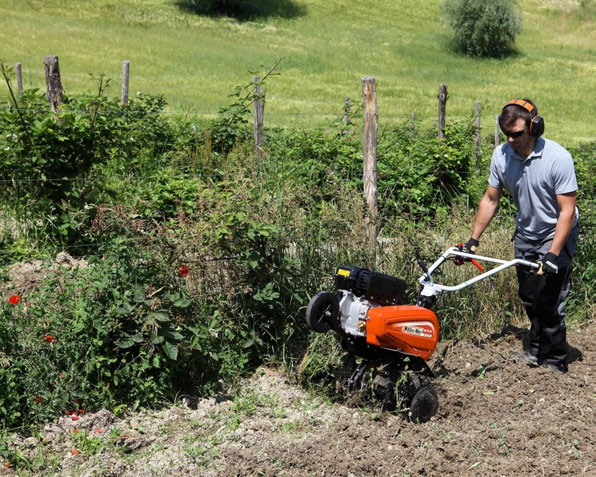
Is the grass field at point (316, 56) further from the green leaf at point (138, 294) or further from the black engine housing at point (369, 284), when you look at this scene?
the black engine housing at point (369, 284)

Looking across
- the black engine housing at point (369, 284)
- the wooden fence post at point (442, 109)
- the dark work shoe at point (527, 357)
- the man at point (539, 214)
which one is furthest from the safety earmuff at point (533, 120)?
the wooden fence post at point (442, 109)

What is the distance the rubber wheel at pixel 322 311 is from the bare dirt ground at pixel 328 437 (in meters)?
0.70

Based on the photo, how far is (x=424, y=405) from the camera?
15.7 ft

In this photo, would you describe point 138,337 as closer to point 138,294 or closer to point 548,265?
point 138,294

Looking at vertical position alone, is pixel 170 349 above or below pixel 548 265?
below

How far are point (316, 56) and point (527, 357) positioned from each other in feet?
112

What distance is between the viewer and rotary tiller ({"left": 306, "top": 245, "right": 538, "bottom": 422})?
14.9 feet

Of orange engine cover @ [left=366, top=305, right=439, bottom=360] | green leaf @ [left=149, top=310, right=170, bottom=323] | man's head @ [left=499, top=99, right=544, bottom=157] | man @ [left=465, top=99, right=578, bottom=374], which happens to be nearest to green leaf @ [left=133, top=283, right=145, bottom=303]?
green leaf @ [left=149, top=310, right=170, bottom=323]

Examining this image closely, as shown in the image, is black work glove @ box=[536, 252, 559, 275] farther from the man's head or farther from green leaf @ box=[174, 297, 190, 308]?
green leaf @ box=[174, 297, 190, 308]

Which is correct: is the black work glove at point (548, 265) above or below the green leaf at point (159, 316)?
above

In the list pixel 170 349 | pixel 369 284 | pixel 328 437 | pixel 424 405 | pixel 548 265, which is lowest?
pixel 328 437

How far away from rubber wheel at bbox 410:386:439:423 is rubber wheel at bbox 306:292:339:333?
0.77m

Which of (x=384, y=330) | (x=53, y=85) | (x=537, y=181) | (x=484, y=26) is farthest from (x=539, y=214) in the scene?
(x=484, y=26)

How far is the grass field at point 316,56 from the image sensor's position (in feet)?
89.4
